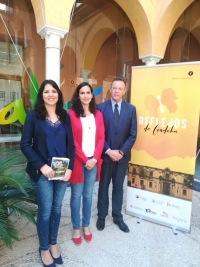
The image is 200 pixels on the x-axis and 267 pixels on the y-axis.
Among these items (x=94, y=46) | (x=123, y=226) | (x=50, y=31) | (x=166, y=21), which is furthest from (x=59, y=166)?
(x=94, y=46)

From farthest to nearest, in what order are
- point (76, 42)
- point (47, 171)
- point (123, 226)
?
1. point (76, 42)
2. point (123, 226)
3. point (47, 171)

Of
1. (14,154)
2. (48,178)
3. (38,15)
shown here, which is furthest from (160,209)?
(38,15)

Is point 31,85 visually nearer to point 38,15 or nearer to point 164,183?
point 38,15

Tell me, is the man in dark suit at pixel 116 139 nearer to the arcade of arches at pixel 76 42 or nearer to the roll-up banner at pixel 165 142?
the roll-up banner at pixel 165 142

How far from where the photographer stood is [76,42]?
18.8 feet

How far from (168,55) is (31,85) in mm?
4528

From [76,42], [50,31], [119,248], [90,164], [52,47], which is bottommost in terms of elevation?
[119,248]

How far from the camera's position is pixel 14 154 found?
239 cm

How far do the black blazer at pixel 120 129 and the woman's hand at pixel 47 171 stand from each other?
778mm

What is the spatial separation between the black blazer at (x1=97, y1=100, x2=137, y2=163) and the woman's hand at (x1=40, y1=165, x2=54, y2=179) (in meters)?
0.78

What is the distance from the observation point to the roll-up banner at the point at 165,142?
92.4 inches

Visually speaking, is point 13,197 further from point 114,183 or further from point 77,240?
point 114,183

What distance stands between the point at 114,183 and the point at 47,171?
107cm

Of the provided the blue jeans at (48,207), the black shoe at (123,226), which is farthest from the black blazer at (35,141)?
the black shoe at (123,226)
